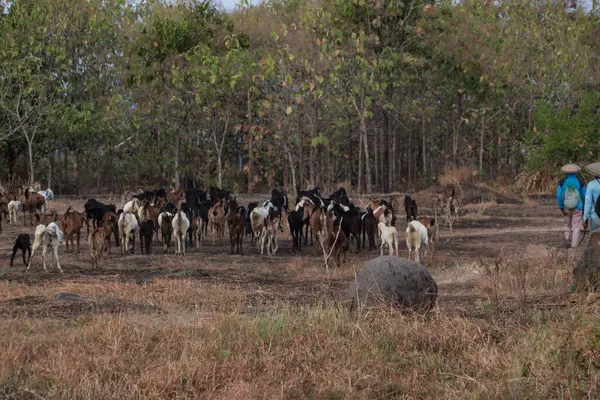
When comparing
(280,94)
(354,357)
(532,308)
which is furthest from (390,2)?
(354,357)

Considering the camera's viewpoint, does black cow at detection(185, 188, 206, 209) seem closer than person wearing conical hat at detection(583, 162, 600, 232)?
No

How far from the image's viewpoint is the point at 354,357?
856cm

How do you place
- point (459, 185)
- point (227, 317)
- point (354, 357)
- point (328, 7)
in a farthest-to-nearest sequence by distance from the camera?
point (328, 7), point (459, 185), point (227, 317), point (354, 357)

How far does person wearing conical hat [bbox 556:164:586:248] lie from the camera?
1736 cm

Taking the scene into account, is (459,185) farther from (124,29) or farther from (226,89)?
(124,29)

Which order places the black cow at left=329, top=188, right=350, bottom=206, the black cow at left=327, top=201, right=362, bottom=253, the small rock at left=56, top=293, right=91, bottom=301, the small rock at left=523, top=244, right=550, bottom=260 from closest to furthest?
the small rock at left=56, top=293, right=91, bottom=301
the small rock at left=523, top=244, right=550, bottom=260
the black cow at left=327, top=201, right=362, bottom=253
the black cow at left=329, top=188, right=350, bottom=206

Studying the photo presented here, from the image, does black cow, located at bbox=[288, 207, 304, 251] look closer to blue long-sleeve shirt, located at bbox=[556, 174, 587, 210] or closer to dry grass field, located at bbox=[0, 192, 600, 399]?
blue long-sleeve shirt, located at bbox=[556, 174, 587, 210]

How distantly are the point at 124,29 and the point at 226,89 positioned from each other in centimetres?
835

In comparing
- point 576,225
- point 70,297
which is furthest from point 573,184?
point 70,297

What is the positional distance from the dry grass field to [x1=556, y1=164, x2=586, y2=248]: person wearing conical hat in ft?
15.5

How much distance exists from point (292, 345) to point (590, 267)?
4731mm

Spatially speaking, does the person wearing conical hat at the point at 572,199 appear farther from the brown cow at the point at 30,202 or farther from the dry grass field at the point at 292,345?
the brown cow at the point at 30,202

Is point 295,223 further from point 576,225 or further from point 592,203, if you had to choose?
point 592,203

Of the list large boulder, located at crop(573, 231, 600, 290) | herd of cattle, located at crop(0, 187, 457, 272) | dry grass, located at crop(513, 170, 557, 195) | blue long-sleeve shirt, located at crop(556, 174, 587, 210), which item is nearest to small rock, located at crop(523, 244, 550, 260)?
blue long-sleeve shirt, located at crop(556, 174, 587, 210)
